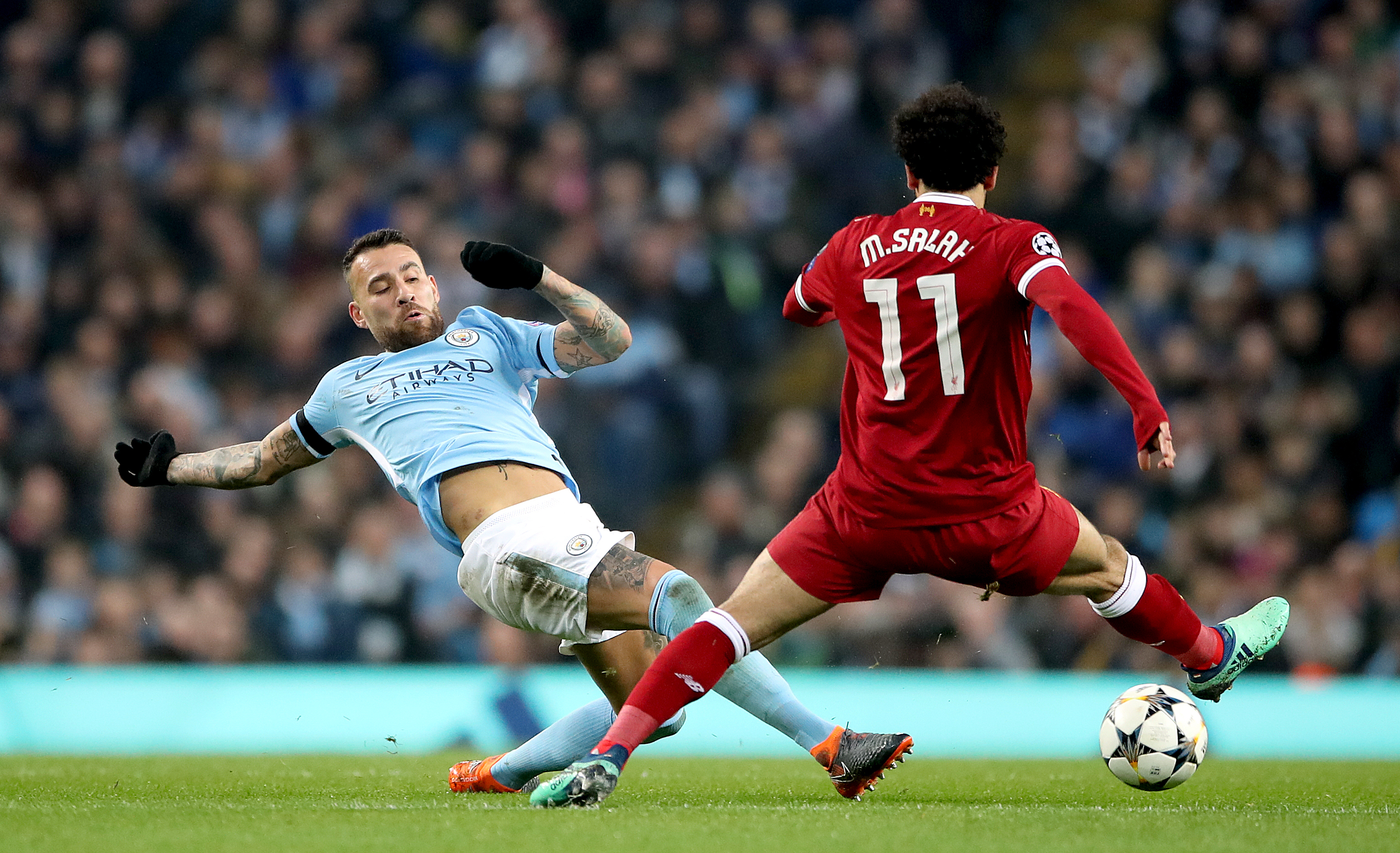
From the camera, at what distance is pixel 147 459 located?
18.4 ft

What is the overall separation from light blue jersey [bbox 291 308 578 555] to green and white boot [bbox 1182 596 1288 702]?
223 centimetres

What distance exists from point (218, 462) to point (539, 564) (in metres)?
1.45

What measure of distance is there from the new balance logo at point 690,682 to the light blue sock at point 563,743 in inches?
29.1

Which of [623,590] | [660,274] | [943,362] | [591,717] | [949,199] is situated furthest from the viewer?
[660,274]

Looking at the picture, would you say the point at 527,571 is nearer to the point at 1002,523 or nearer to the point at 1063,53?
the point at 1002,523

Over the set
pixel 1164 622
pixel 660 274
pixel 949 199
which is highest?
pixel 660 274

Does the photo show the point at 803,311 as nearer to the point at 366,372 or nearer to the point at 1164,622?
the point at 1164,622

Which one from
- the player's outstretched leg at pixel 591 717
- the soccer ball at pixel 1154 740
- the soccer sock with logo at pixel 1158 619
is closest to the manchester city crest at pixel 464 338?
the player's outstretched leg at pixel 591 717

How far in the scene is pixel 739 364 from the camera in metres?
11.2

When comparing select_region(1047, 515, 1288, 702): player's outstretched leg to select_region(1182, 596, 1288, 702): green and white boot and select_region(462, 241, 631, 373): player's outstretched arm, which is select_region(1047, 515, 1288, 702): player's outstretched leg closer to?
select_region(1182, 596, 1288, 702): green and white boot

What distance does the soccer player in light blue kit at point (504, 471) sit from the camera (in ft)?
16.3

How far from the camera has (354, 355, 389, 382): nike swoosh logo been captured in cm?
552

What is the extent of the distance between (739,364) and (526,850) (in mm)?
7716

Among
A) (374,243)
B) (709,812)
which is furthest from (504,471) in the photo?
(709,812)
